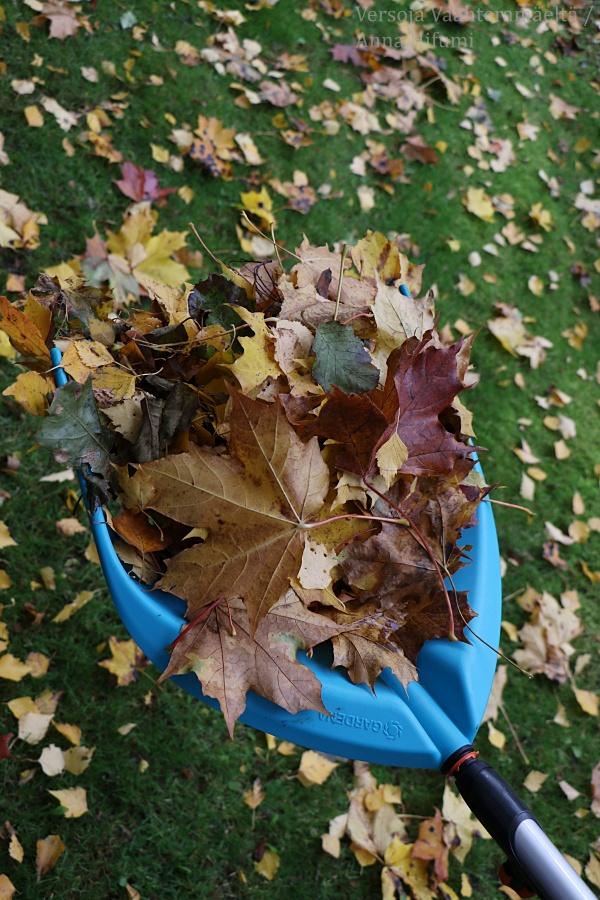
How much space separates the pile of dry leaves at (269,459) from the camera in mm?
960

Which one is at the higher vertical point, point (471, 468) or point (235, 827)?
point (471, 468)

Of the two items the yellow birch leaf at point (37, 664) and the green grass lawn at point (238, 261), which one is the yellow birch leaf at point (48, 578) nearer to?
the green grass lawn at point (238, 261)

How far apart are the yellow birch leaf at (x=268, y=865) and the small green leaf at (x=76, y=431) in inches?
49.5

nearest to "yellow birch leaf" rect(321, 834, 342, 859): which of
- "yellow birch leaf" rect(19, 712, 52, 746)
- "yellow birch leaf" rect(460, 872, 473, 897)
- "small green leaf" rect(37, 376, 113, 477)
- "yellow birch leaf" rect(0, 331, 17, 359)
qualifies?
"yellow birch leaf" rect(460, 872, 473, 897)

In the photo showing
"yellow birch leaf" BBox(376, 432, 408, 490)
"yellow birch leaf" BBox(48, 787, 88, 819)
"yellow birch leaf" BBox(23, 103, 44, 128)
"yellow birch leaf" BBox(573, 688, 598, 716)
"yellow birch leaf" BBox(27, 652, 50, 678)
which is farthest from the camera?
"yellow birch leaf" BBox(23, 103, 44, 128)

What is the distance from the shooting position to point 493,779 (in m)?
1.02

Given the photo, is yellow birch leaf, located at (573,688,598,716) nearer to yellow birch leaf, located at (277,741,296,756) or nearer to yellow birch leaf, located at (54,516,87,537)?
yellow birch leaf, located at (277,741,296,756)

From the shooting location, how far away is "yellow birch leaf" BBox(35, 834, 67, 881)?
1.53m

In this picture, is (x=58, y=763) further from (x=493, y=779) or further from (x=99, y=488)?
(x=493, y=779)

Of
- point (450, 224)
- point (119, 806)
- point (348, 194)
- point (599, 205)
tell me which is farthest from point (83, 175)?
point (599, 205)

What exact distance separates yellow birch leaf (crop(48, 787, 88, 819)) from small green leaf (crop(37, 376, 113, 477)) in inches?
40.8

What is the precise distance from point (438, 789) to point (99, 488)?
1488 mm

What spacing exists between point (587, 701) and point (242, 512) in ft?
5.91

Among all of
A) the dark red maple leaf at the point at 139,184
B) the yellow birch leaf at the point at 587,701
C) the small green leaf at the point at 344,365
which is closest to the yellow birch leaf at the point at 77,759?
the small green leaf at the point at 344,365
